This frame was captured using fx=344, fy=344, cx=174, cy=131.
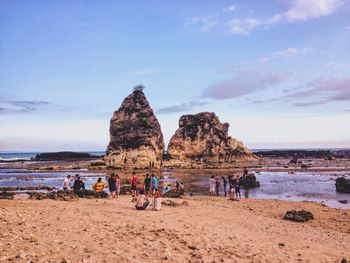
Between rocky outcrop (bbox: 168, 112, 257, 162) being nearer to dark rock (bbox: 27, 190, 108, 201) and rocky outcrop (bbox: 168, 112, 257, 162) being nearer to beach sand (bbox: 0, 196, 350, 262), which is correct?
dark rock (bbox: 27, 190, 108, 201)

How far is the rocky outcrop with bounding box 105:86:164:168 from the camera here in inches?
2889

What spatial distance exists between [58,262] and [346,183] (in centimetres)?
3278

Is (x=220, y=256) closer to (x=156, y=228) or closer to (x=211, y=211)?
(x=156, y=228)

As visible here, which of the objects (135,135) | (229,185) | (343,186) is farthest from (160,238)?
(135,135)

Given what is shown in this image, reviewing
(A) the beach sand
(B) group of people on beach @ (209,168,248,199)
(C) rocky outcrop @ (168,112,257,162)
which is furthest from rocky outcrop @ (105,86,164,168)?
(A) the beach sand

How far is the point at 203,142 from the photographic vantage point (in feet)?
300

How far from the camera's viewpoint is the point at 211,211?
64.7ft

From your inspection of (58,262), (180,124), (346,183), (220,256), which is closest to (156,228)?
(220,256)

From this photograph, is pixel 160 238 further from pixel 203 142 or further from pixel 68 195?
pixel 203 142

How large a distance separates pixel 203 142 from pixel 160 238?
8002 cm

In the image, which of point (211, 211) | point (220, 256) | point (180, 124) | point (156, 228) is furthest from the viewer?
point (180, 124)

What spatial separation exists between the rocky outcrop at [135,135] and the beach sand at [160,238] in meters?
55.1

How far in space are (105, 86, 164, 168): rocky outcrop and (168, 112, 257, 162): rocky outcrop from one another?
10288mm

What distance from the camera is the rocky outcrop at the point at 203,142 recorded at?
8962 cm
